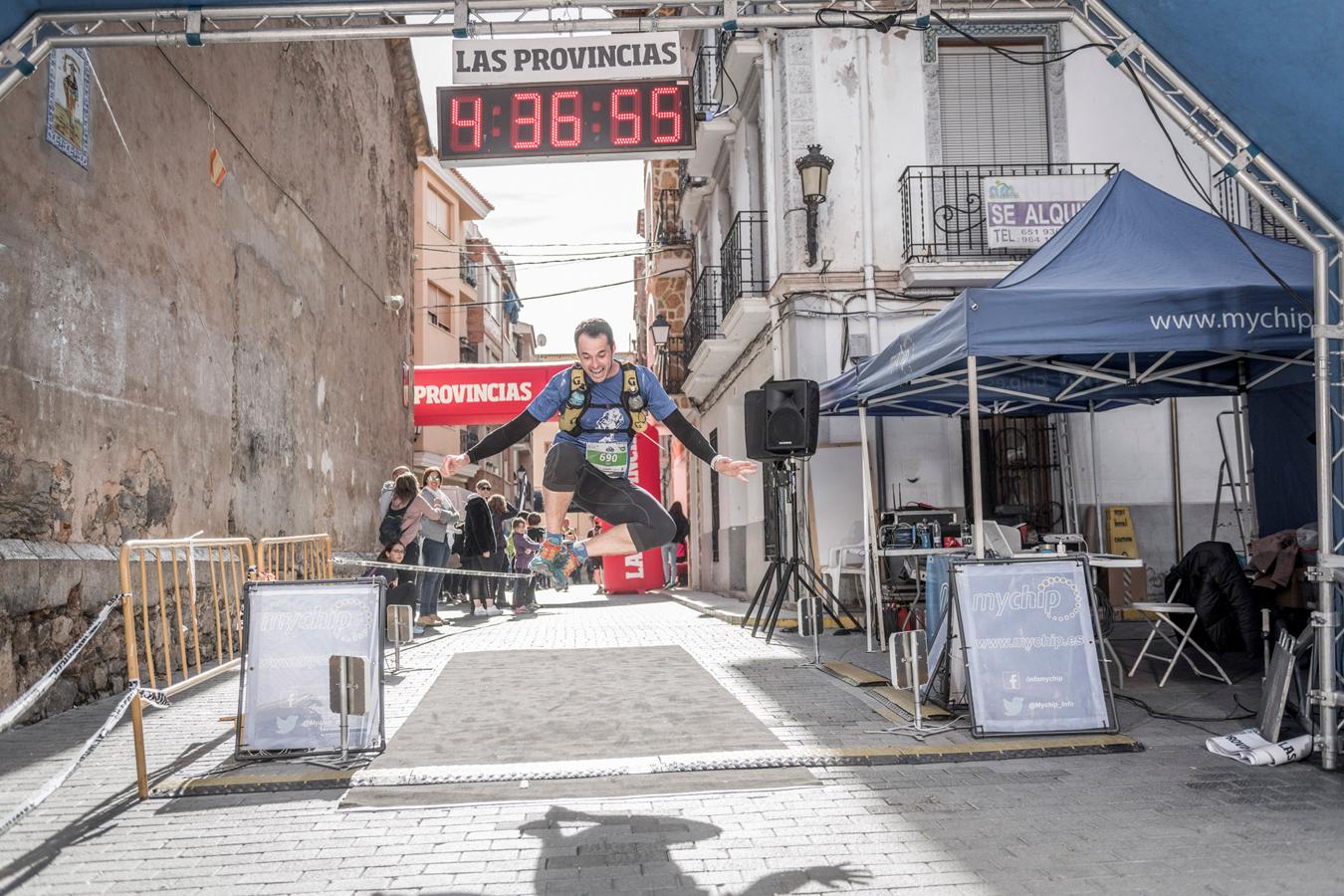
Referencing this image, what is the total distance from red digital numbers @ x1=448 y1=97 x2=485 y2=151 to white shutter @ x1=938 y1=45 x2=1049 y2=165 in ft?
27.5

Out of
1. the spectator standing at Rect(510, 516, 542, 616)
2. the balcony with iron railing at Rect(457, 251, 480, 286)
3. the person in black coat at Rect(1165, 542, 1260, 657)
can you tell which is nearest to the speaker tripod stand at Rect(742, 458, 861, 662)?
the person in black coat at Rect(1165, 542, 1260, 657)

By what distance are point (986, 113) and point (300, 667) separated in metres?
12.2

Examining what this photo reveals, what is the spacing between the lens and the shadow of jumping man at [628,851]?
3.93 metres

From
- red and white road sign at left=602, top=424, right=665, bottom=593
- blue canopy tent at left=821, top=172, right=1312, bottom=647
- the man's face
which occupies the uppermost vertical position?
blue canopy tent at left=821, top=172, right=1312, bottom=647

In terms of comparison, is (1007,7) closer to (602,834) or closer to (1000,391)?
(1000,391)

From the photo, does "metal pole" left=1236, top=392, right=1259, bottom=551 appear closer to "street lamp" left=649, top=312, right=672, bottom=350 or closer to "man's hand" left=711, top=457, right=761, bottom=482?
"man's hand" left=711, top=457, right=761, bottom=482

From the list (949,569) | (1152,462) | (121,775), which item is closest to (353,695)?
(121,775)

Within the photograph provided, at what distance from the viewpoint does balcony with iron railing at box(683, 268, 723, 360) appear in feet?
63.0

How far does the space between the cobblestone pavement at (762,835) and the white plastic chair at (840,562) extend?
6.47 m

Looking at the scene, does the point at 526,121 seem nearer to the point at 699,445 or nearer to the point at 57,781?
the point at 699,445

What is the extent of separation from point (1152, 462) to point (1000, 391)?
5.23 metres

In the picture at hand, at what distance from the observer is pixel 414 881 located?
402 centimetres

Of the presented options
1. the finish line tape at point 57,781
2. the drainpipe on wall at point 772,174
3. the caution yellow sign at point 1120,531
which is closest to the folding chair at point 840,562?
the drainpipe on wall at point 772,174

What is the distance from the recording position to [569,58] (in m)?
7.25
